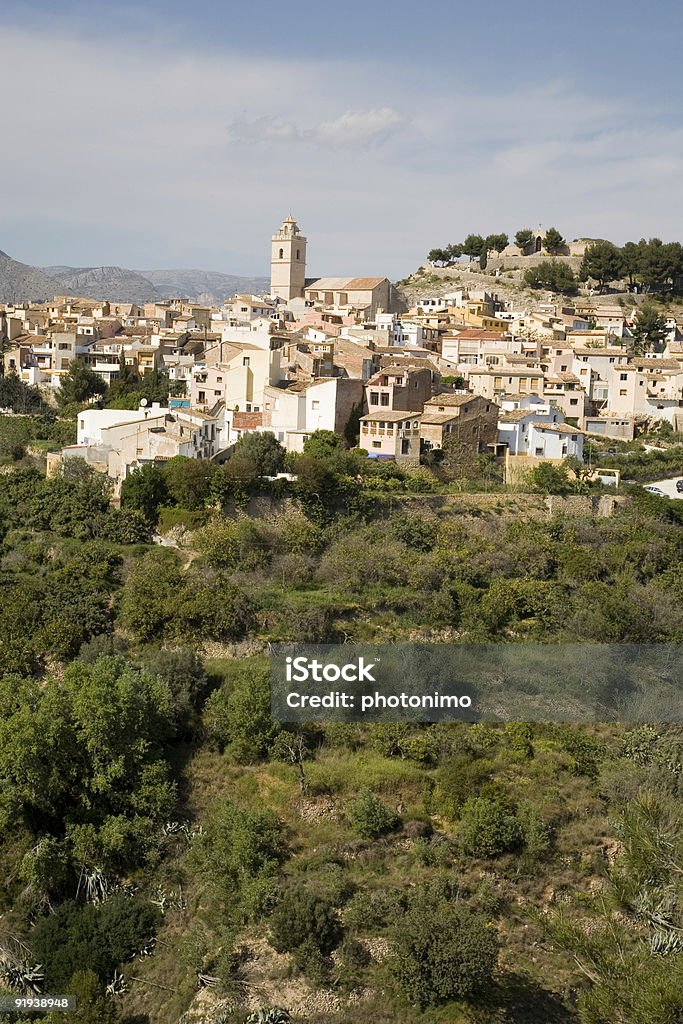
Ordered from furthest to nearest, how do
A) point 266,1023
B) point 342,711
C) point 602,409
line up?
point 602,409 → point 342,711 → point 266,1023

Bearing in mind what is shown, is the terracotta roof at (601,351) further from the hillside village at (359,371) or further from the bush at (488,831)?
the bush at (488,831)

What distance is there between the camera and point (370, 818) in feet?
38.8

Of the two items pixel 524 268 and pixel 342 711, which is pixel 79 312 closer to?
pixel 524 268

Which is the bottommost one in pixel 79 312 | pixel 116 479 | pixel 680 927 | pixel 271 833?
pixel 271 833

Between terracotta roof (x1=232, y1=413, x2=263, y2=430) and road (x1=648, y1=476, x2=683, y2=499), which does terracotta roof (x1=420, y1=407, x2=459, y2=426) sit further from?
road (x1=648, y1=476, x2=683, y2=499)

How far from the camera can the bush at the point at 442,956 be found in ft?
31.0

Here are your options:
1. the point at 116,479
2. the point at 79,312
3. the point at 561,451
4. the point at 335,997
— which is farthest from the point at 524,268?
the point at 335,997

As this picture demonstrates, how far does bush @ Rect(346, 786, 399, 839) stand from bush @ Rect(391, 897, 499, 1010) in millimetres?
1897

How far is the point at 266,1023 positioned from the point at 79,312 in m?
33.5

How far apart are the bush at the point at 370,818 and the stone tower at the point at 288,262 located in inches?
1354

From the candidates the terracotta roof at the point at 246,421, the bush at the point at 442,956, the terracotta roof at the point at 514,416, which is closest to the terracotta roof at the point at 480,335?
the terracotta roof at the point at 514,416

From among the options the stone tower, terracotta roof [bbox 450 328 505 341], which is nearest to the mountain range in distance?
the stone tower

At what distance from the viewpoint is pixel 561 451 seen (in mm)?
22875

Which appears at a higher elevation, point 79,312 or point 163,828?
point 79,312
